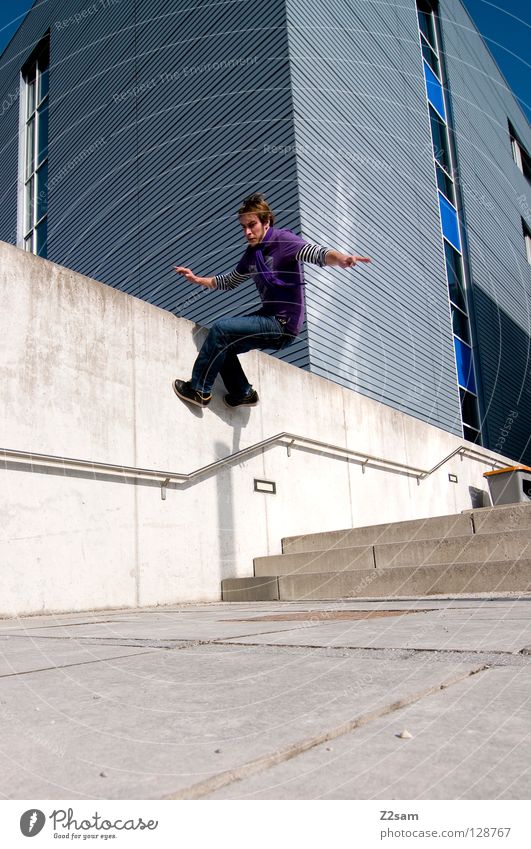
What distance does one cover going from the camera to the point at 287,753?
3.22 ft

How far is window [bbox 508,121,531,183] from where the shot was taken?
2621 cm

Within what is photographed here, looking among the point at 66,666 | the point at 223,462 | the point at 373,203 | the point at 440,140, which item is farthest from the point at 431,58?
the point at 66,666

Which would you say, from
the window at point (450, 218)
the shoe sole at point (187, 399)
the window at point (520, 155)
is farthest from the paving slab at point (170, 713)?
the window at point (520, 155)

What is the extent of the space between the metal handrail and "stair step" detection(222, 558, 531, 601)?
1.12 metres

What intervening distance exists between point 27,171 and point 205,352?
52.3ft

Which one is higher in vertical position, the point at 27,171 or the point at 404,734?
the point at 27,171

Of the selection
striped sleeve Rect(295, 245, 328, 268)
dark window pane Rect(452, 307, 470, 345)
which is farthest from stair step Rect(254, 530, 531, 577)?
dark window pane Rect(452, 307, 470, 345)

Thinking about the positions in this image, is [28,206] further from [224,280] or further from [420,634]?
[420,634]

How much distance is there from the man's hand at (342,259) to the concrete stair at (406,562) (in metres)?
2.25

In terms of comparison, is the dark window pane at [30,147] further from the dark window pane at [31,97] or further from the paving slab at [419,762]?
the paving slab at [419,762]

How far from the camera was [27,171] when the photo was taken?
1942 cm

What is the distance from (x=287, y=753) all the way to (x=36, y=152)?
2098 centimetres
